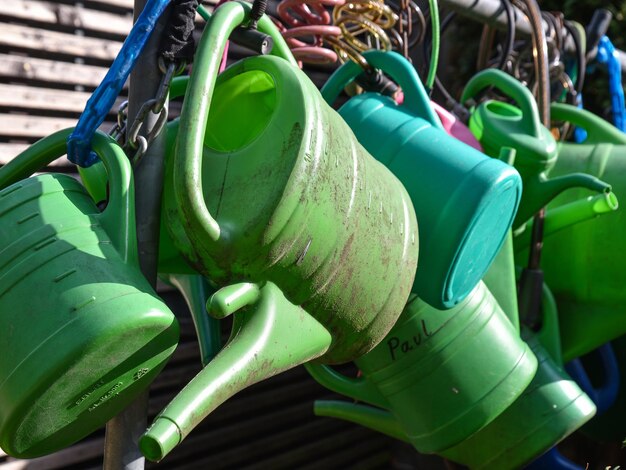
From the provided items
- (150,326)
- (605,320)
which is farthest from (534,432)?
(150,326)

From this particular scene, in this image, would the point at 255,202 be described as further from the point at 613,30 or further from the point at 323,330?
the point at 613,30

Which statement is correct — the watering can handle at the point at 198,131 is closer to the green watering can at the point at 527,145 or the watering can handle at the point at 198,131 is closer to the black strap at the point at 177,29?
the black strap at the point at 177,29

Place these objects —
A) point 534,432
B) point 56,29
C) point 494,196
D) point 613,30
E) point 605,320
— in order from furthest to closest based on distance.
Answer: point 613,30 < point 56,29 < point 605,320 < point 534,432 < point 494,196

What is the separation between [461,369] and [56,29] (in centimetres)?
74

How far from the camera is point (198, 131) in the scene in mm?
520

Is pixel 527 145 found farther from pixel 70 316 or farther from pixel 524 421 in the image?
pixel 70 316

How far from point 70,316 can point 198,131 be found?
134 millimetres

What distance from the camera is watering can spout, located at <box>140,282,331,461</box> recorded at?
48 centimetres

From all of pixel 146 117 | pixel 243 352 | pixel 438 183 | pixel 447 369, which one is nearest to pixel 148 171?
pixel 146 117

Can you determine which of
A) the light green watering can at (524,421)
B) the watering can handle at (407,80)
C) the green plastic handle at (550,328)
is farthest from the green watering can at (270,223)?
the green plastic handle at (550,328)

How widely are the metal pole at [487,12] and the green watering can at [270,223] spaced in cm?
50

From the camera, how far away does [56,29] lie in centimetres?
118

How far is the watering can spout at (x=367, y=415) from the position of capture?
973mm

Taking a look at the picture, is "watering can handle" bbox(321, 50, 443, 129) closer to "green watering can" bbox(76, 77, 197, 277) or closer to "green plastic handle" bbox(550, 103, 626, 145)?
"green watering can" bbox(76, 77, 197, 277)
